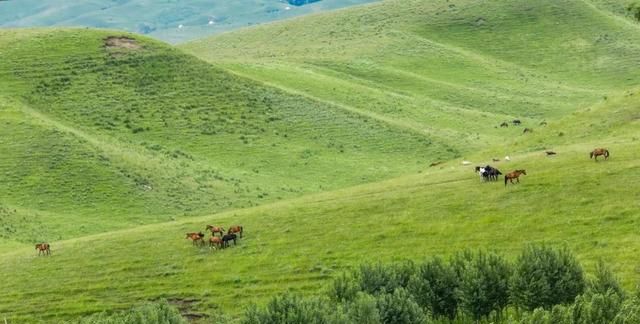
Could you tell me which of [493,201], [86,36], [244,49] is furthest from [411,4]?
[493,201]

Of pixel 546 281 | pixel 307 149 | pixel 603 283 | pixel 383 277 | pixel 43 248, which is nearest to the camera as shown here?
pixel 603 283

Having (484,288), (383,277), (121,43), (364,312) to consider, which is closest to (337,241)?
(383,277)

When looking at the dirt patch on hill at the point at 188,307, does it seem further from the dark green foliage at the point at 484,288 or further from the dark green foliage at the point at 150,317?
the dark green foliage at the point at 484,288

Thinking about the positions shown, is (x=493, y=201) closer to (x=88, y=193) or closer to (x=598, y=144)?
(x=598, y=144)

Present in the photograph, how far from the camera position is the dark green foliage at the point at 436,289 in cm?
2578

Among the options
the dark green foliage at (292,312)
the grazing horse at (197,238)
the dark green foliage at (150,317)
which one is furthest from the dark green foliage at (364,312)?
the grazing horse at (197,238)

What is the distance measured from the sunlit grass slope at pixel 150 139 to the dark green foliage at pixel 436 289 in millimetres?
36411

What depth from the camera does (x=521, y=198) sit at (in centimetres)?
3831

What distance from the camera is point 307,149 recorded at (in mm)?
81062

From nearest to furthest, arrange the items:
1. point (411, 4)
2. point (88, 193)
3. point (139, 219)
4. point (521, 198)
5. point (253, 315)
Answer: point (253, 315) → point (521, 198) → point (139, 219) → point (88, 193) → point (411, 4)

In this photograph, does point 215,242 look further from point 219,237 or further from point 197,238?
point 197,238

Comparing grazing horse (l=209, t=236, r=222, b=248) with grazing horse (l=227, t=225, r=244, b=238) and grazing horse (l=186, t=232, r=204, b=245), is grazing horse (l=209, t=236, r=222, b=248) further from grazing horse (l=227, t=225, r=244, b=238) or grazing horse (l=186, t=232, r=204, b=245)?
grazing horse (l=227, t=225, r=244, b=238)

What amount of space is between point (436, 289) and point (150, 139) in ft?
191

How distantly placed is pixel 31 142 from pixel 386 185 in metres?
39.2
